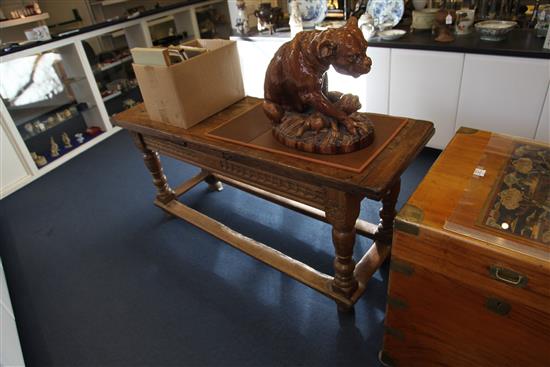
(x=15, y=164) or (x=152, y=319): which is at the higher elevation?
(x=15, y=164)

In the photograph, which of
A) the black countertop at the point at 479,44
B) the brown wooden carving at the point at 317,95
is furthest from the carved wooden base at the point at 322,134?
the black countertop at the point at 479,44

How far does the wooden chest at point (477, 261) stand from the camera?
2.60ft

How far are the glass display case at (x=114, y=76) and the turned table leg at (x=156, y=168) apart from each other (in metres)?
1.83

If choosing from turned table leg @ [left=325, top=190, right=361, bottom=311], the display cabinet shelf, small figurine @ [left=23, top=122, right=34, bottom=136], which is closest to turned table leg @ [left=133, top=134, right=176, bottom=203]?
turned table leg @ [left=325, top=190, right=361, bottom=311]

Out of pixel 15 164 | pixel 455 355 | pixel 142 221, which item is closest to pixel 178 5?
pixel 15 164

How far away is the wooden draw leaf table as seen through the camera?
41.5 inches

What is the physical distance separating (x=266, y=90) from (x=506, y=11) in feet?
6.52

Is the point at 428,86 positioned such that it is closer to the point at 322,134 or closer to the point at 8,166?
the point at 322,134

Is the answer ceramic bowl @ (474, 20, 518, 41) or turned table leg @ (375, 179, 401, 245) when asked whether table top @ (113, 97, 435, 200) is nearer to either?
turned table leg @ (375, 179, 401, 245)

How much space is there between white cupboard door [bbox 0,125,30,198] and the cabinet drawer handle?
3.05 meters

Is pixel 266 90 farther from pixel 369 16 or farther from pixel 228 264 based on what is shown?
pixel 369 16

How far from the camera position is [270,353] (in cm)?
133

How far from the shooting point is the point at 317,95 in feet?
3.68

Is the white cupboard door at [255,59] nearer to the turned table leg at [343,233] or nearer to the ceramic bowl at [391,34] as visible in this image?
the ceramic bowl at [391,34]
